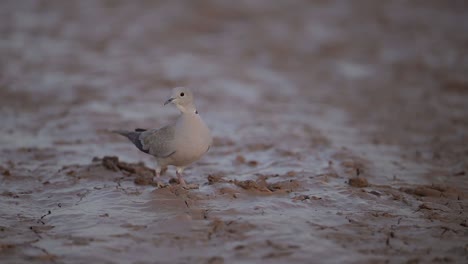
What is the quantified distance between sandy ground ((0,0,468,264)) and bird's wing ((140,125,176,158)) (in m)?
0.42

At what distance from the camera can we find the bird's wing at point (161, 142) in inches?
281

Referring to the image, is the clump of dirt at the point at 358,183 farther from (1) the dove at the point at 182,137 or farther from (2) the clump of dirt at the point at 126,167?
(2) the clump of dirt at the point at 126,167

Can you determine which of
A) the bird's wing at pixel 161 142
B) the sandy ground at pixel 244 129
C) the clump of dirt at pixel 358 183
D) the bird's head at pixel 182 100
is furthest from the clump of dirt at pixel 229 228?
the clump of dirt at pixel 358 183

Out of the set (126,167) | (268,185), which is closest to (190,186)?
(268,185)

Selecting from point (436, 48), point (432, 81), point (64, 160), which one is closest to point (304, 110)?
point (432, 81)

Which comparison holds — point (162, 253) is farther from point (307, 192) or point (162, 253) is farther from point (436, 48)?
point (436, 48)

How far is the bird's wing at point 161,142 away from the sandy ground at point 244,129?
0.42 m

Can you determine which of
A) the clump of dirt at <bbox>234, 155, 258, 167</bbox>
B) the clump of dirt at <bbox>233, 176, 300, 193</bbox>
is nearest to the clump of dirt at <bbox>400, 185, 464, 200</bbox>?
the clump of dirt at <bbox>233, 176, 300, 193</bbox>

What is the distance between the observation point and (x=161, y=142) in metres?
7.25

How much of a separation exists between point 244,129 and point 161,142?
4.66 meters

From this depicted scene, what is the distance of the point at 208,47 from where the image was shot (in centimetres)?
1798

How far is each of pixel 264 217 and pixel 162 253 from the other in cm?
119

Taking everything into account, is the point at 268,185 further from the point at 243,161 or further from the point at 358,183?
the point at 243,161

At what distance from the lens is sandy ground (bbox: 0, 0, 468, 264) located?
5.91 metres
